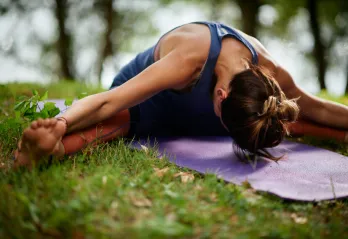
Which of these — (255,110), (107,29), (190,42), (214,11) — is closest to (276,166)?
(255,110)

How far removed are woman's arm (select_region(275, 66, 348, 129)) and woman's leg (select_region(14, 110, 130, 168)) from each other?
1784mm

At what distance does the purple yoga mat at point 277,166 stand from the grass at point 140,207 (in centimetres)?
9

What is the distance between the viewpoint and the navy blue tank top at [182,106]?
9.18 feet

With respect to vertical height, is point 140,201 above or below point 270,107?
below

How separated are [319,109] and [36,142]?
2.56 meters

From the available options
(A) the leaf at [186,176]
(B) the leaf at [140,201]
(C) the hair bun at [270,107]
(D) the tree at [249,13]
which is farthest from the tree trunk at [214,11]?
(B) the leaf at [140,201]

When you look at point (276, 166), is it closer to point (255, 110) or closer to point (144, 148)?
point (255, 110)

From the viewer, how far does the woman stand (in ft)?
7.80

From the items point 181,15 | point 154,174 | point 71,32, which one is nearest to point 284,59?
point 181,15

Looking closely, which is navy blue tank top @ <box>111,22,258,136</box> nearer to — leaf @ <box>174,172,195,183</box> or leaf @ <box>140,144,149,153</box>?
leaf @ <box>140,144,149,153</box>

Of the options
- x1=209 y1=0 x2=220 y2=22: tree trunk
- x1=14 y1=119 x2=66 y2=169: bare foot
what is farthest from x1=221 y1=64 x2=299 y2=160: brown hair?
x1=209 y1=0 x2=220 y2=22: tree trunk

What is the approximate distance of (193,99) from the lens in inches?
118

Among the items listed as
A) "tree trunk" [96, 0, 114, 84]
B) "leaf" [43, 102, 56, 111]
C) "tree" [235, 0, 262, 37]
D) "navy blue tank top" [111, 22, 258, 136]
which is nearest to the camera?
"leaf" [43, 102, 56, 111]

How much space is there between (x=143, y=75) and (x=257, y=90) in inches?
31.9
